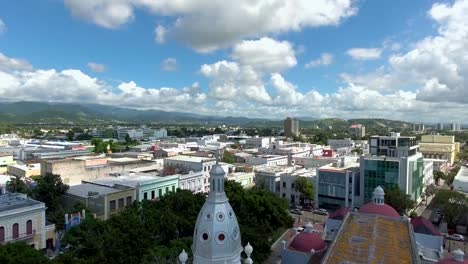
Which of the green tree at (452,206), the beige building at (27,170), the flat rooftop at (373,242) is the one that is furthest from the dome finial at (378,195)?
the beige building at (27,170)

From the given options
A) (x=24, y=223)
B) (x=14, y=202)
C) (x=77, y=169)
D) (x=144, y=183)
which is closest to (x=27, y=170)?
(x=77, y=169)

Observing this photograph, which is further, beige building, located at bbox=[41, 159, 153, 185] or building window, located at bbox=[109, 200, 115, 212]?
beige building, located at bbox=[41, 159, 153, 185]

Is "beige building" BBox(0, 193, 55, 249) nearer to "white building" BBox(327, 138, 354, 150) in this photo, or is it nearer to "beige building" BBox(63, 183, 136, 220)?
"beige building" BBox(63, 183, 136, 220)

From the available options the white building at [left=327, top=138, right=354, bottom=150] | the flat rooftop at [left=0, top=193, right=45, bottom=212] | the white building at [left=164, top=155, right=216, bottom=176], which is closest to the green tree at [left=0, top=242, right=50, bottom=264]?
the flat rooftop at [left=0, top=193, right=45, bottom=212]

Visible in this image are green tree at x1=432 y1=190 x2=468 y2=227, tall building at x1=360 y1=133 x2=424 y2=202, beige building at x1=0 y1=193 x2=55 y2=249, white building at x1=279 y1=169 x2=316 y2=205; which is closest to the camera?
beige building at x1=0 y1=193 x2=55 y2=249

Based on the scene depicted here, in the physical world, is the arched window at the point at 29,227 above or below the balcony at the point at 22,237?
above

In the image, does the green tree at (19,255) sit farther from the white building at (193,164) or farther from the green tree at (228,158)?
the green tree at (228,158)
